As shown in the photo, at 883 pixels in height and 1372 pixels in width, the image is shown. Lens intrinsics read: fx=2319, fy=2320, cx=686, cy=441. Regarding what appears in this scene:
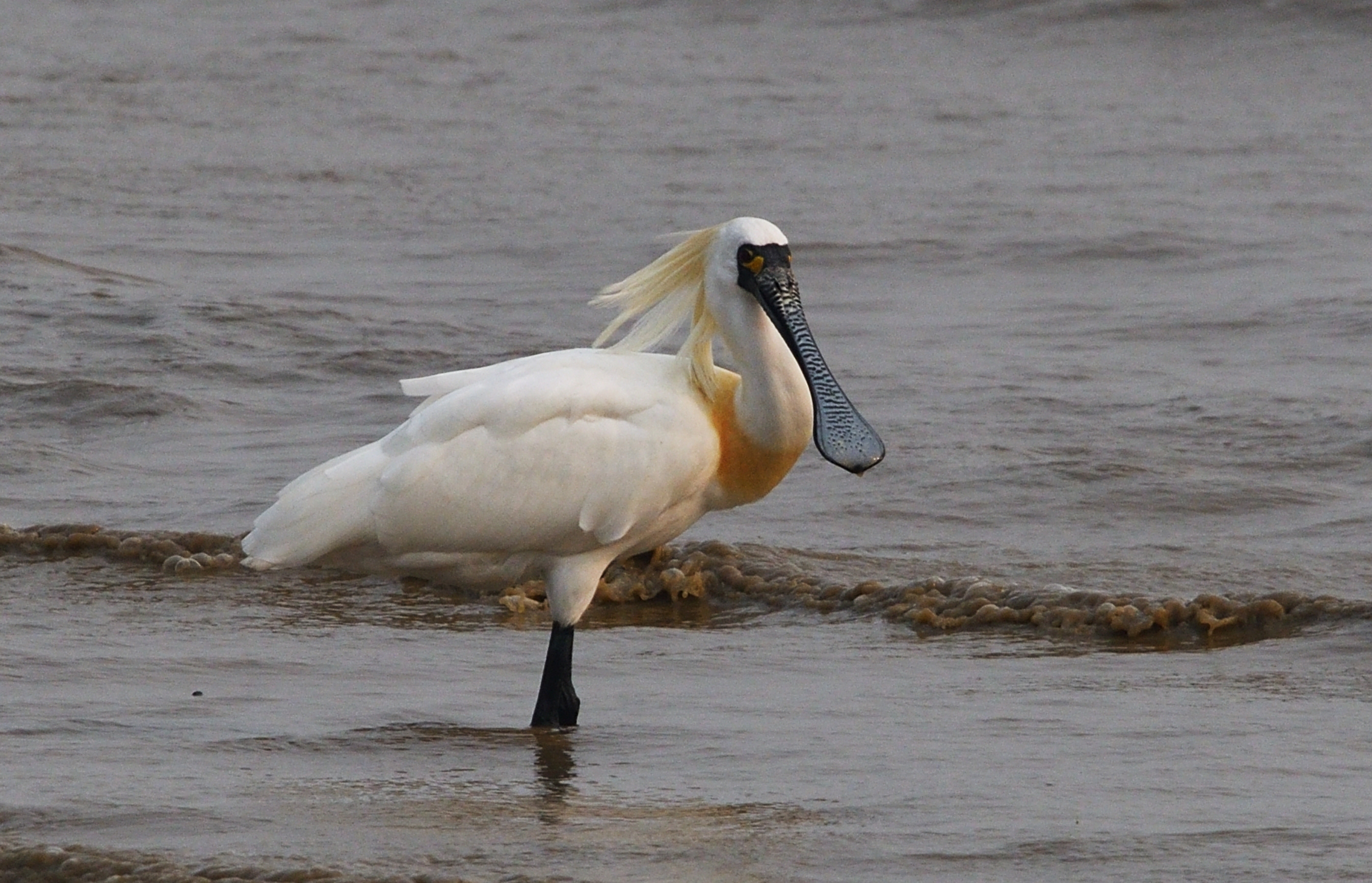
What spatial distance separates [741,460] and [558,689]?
1.01 m

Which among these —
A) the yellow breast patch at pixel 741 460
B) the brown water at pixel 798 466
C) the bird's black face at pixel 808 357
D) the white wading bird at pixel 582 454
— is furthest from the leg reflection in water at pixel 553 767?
the bird's black face at pixel 808 357

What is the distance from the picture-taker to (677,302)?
8.23m

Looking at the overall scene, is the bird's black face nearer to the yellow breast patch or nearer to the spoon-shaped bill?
the spoon-shaped bill

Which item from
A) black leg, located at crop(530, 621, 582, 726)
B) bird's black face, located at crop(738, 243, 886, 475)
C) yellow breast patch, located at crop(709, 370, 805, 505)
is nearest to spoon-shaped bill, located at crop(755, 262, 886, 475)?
bird's black face, located at crop(738, 243, 886, 475)

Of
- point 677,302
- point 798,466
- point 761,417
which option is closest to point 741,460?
point 761,417

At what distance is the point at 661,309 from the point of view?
324 inches

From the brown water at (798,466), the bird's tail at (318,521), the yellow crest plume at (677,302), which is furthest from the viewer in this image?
the yellow crest plume at (677,302)

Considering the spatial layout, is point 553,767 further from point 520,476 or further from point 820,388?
point 820,388

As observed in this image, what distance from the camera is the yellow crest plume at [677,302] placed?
26.5 feet

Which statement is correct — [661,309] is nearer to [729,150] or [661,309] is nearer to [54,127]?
[729,150]

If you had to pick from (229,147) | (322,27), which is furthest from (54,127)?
(322,27)

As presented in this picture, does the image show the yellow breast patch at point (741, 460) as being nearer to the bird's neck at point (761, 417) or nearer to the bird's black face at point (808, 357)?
the bird's neck at point (761, 417)

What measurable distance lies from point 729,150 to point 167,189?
5295 millimetres

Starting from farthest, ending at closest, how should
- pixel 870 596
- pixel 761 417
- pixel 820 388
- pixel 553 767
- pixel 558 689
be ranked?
1. pixel 870 596
2. pixel 820 388
3. pixel 761 417
4. pixel 558 689
5. pixel 553 767
